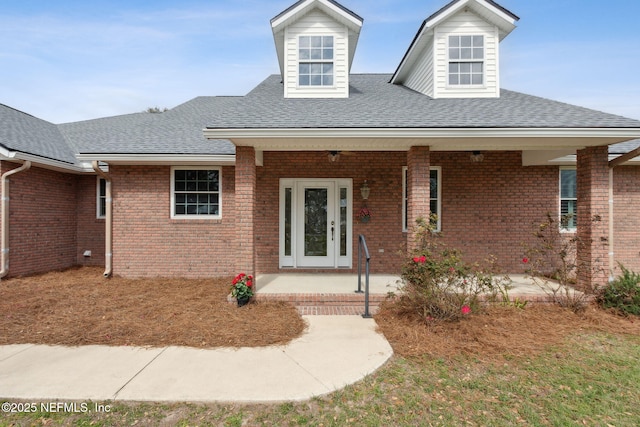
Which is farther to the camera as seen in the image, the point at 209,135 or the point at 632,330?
the point at 209,135

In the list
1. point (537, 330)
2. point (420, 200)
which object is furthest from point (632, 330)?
point (420, 200)

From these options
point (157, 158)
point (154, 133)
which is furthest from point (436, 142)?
point (154, 133)

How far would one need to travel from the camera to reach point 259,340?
4.12 meters

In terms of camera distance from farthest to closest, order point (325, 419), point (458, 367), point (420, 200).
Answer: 1. point (420, 200)
2. point (458, 367)
3. point (325, 419)

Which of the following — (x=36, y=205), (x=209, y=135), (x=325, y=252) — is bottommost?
(x=325, y=252)

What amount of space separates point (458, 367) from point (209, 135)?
16.5 feet

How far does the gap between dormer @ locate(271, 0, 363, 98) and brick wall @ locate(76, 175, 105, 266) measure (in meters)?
6.46

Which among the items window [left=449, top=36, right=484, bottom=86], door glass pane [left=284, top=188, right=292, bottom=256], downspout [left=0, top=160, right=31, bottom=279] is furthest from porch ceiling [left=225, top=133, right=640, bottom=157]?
downspout [left=0, top=160, right=31, bottom=279]

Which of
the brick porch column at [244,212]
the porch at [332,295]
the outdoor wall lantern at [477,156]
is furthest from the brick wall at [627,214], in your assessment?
the brick porch column at [244,212]

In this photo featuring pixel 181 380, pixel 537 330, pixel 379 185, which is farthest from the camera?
pixel 379 185

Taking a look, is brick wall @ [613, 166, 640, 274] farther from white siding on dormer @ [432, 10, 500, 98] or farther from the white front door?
the white front door

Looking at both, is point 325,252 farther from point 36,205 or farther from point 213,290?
point 36,205

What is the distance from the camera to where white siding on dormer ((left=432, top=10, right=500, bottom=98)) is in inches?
292

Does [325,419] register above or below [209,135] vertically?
Result: below
